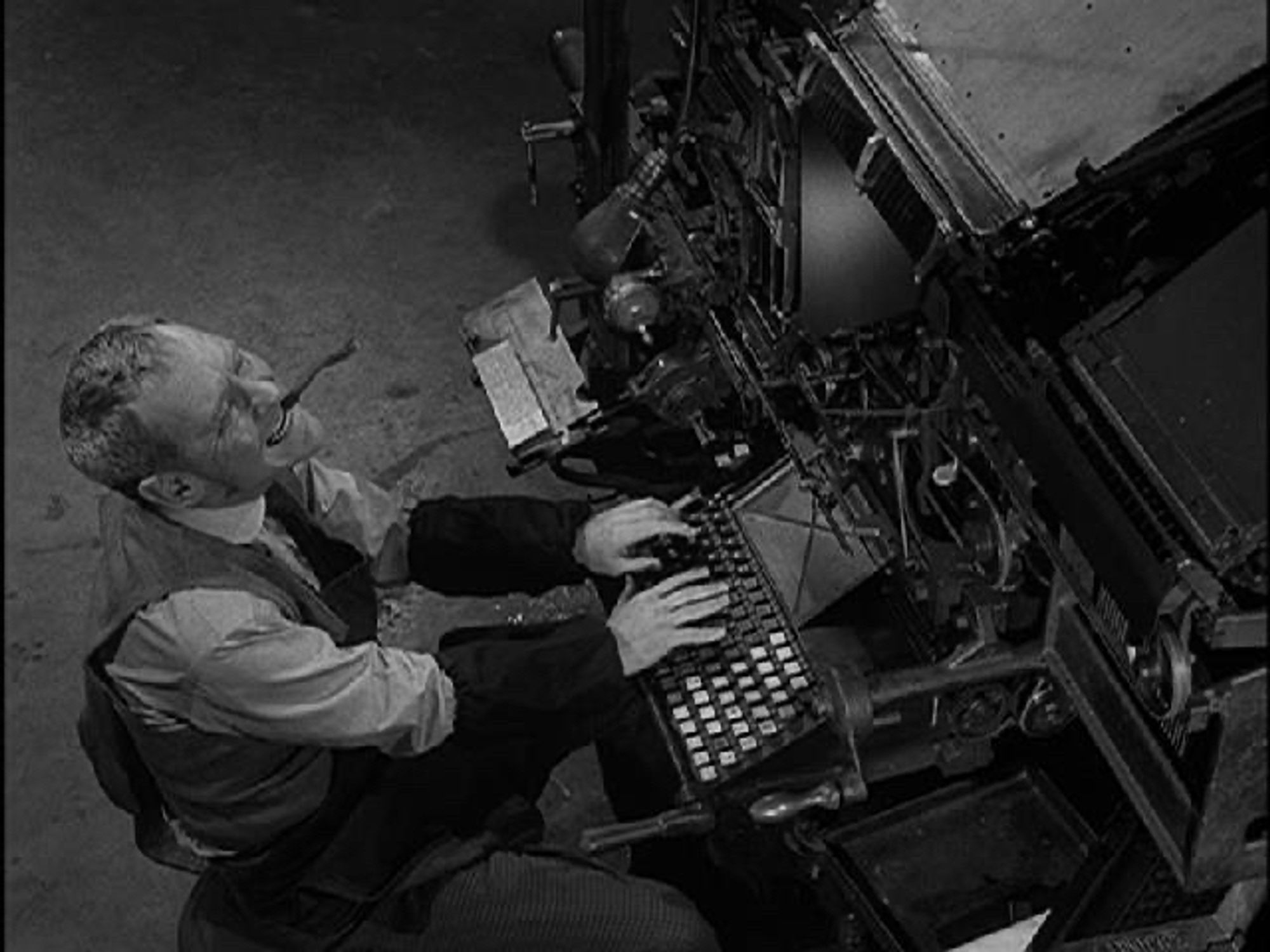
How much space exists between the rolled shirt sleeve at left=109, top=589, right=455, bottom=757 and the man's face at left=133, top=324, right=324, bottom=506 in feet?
0.60

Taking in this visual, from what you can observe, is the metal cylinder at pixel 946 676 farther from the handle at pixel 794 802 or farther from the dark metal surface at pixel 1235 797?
the dark metal surface at pixel 1235 797

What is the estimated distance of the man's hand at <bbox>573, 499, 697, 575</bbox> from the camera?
323cm

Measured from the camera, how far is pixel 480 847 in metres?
3.07

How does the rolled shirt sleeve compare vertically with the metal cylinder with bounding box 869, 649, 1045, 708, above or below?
above

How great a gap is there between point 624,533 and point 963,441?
0.80m

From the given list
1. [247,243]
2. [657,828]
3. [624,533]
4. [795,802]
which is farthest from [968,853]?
[247,243]

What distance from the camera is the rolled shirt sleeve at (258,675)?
263 centimetres

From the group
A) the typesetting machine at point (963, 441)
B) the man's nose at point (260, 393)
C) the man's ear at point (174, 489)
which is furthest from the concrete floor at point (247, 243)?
the man's nose at point (260, 393)

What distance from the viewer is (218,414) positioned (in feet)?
8.78

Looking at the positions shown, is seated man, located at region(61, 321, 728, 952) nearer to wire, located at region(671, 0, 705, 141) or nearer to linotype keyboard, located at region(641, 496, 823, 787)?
linotype keyboard, located at region(641, 496, 823, 787)

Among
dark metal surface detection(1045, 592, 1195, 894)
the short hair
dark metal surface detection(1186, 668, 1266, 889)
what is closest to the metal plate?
dark metal surface detection(1045, 592, 1195, 894)

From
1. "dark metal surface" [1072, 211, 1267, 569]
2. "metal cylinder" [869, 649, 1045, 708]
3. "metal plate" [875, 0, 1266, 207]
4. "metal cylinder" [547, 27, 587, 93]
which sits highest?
"metal cylinder" [547, 27, 587, 93]

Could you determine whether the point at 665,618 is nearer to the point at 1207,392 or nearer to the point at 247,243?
the point at 1207,392

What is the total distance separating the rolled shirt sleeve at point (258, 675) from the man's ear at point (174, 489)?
0.15 m
